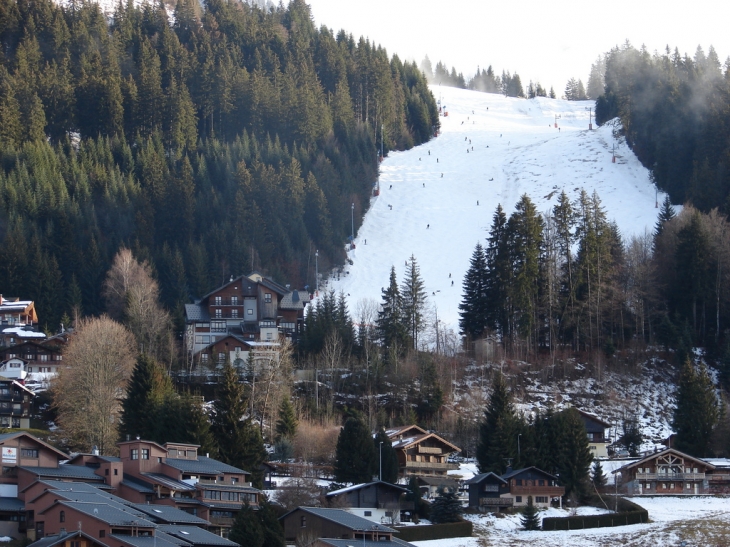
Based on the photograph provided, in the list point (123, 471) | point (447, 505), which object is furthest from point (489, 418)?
point (123, 471)

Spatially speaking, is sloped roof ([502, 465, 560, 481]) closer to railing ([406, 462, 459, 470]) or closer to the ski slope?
railing ([406, 462, 459, 470])

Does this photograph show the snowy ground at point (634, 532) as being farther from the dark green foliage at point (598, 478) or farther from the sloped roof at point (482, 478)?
the dark green foliage at point (598, 478)

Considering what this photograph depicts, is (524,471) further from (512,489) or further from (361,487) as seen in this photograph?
(361,487)

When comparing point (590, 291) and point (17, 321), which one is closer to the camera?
point (590, 291)

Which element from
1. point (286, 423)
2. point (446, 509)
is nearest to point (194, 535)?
point (446, 509)

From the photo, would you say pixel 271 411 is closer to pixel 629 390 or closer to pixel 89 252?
pixel 629 390

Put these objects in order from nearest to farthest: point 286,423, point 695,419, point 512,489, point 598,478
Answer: point 512,489 → point 598,478 → point 286,423 → point 695,419
